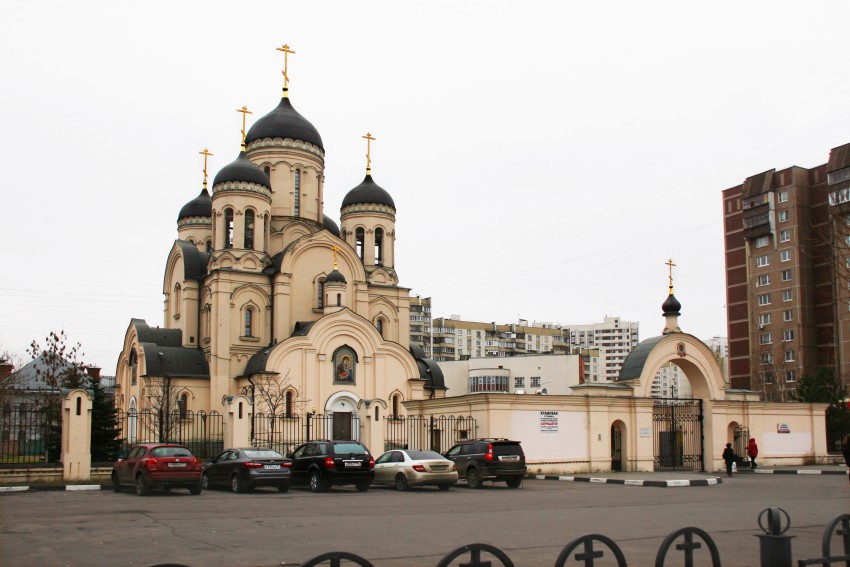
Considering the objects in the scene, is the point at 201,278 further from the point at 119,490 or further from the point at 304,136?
the point at 119,490

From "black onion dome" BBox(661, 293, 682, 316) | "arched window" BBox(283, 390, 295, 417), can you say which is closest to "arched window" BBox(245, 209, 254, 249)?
"arched window" BBox(283, 390, 295, 417)

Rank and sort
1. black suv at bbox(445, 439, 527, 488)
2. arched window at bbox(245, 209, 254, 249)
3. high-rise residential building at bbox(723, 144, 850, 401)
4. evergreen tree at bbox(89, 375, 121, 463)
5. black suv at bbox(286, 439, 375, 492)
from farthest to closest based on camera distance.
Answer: high-rise residential building at bbox(723, 144, 850, 401)
arched window at bbox(245, 209, 254, 249)
evergreen tree at bbox(89, 375, 121, 463)
black suv at bbox(445, 439, 527, 488)
black suv at bbox(286, 439, 375, 492)

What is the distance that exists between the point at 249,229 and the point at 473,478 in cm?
2715

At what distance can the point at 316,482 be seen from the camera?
76.0 feet

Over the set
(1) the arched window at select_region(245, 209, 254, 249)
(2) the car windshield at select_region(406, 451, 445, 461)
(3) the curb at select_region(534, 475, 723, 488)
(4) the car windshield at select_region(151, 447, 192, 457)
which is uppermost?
(1) the arched window at select_region(245, 209, 254, 249)

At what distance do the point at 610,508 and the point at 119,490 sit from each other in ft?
40.4

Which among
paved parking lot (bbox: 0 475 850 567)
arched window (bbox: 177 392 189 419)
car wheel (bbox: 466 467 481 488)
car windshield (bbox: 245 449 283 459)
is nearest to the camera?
paved parking lot (bbox: 0 475 850 567)

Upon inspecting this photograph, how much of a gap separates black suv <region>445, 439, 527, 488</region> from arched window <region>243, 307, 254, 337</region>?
23.9 meters

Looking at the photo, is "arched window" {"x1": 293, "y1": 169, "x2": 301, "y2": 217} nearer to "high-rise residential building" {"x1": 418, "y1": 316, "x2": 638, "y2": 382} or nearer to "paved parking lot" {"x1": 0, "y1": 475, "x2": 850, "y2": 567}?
"paved parking lot" {"x1": 0, "y1": 475, "x2": 850, "y2": 567}

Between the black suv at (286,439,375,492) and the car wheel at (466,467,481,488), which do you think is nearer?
the black suv at (286,439,375,492)

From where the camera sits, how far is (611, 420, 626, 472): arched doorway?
32.7 meters

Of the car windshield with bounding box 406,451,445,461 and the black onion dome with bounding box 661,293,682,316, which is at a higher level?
the black onion dome with bounding box 661,293,682,316

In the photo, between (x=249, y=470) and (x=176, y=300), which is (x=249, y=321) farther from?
(x=249, y=470)

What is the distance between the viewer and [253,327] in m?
47.1
